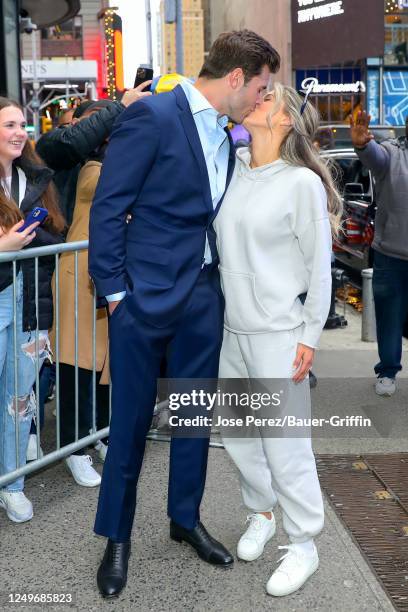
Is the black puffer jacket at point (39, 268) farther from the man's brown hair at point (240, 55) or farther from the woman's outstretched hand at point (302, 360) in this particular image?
the woman's outstretched hand at point (302, 360)

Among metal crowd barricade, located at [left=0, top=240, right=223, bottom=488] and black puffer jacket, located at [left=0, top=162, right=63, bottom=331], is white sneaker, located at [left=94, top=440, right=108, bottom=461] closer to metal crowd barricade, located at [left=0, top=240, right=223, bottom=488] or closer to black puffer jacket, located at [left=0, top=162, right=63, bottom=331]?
metal crowd barricade, located at [left=0, top=240, right=223, bottom=488]

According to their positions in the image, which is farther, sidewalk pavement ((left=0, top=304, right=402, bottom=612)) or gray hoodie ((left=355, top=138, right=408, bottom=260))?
gray hoodie ((left=355, top=138, right=408, bottom=260))

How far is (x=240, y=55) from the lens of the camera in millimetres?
3170

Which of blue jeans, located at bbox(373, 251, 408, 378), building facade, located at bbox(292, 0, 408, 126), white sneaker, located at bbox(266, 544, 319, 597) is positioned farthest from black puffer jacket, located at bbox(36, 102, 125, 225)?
building facade, located at bbox(292, 0, 408, 126)

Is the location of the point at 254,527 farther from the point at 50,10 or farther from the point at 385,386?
the point at 50,10

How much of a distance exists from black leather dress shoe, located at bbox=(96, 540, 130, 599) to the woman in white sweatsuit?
2.01ft

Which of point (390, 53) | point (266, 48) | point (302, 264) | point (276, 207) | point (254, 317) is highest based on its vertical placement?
point (390, 53)

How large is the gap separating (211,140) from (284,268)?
24.0 inches

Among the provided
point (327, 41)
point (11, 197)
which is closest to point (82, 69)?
point (327, 41)

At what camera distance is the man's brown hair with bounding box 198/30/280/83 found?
317 centimetres

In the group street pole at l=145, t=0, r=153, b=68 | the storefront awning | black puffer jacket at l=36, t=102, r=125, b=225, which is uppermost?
street pole at l=145, t=0, r=153, b=68

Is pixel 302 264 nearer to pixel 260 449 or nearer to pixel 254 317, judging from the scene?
pixel 254 317

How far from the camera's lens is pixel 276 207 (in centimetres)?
316

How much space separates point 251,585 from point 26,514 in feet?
4.10
